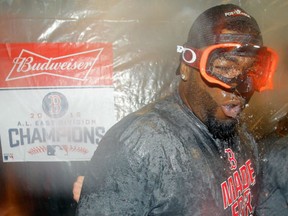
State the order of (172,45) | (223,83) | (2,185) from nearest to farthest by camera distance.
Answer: (223,83)
(172,45)
(2,185)

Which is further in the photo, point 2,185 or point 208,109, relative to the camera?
point 2,185

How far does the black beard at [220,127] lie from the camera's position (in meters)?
2.26

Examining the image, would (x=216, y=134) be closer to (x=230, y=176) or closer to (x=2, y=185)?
(x=230, y=176)

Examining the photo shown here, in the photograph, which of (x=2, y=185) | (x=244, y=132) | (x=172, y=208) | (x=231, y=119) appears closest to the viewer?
(x=172, y=208)

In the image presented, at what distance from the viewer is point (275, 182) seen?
321 cm

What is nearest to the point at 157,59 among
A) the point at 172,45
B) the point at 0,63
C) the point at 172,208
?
the point at 172,45

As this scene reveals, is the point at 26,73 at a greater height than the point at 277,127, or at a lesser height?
greater

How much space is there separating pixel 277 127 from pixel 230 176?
8.22ft

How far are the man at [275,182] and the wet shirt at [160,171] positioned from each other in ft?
2.97

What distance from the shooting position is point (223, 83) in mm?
2129

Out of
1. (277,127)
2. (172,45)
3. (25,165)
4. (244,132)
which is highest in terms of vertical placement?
(172,45)

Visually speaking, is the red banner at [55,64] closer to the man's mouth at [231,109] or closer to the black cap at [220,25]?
the black cap at [220,25]

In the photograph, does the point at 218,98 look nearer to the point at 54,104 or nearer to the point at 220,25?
the point at 220,25

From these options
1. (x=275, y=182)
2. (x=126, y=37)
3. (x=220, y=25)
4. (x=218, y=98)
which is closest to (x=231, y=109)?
(x=218, y=98)
